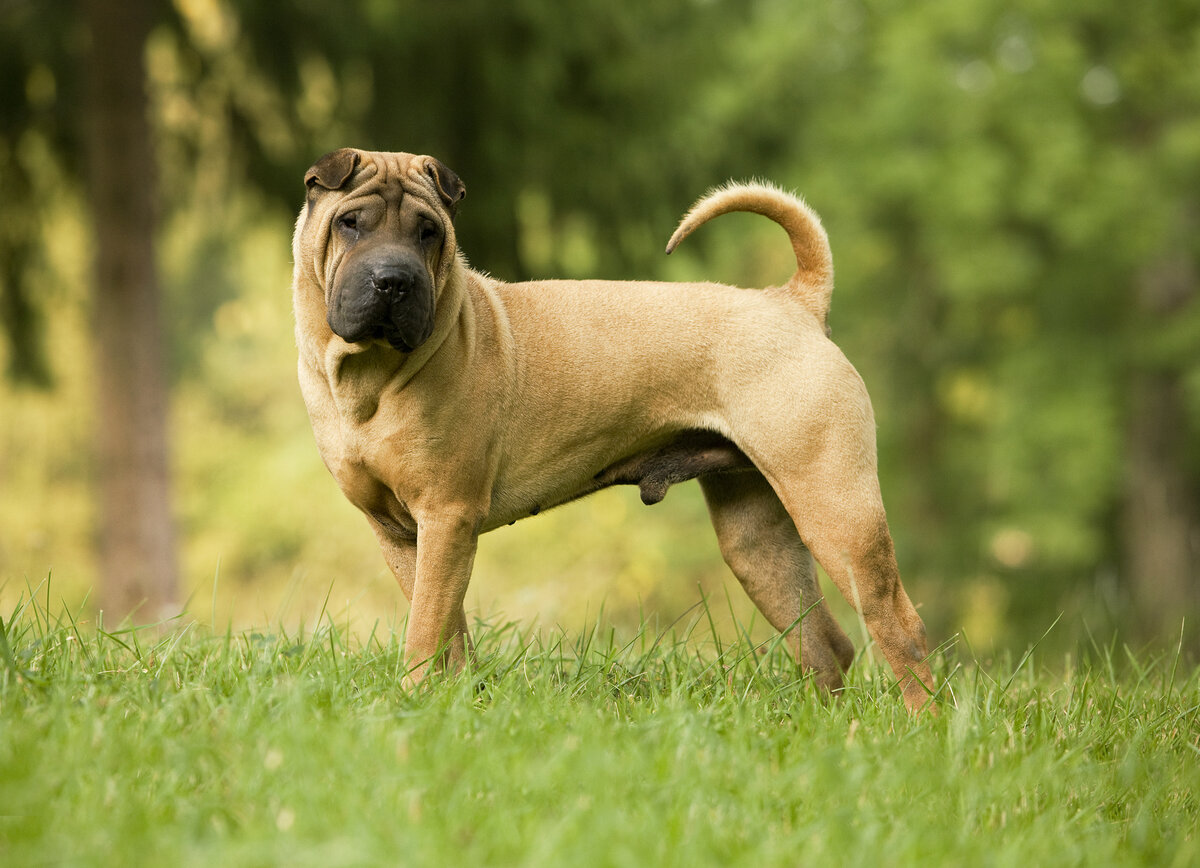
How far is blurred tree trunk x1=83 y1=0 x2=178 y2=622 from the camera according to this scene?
28.5 ft

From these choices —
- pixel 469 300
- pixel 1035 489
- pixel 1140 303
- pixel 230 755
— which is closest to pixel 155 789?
pixel 230 755

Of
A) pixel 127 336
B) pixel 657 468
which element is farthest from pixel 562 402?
pixel 127 336

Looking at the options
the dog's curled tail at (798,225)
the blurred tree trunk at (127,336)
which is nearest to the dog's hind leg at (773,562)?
the dog's curled tail at (798,225)

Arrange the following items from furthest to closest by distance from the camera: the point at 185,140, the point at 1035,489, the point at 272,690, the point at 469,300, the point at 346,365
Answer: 1. the point at 1035,489
2. the point at 185,140
3. the point at 469,300
4. the point at 346,365
5. the point at 272,690

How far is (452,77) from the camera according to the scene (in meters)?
8.51

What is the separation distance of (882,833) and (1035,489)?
1250 cm

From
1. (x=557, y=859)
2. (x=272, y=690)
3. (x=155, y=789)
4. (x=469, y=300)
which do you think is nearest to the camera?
(x=557, y=859)

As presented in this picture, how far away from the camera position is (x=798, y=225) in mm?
4199

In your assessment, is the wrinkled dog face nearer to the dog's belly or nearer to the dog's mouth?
the dog's mouth

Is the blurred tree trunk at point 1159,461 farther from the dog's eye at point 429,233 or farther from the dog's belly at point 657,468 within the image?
the dog's eye at point 429,233

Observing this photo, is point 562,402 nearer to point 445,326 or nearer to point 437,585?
point 445,326

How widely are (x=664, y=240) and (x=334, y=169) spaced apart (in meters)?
6.46

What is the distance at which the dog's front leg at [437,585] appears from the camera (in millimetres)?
3516

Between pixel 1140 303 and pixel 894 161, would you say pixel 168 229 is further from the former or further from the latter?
pixel 1140 303
